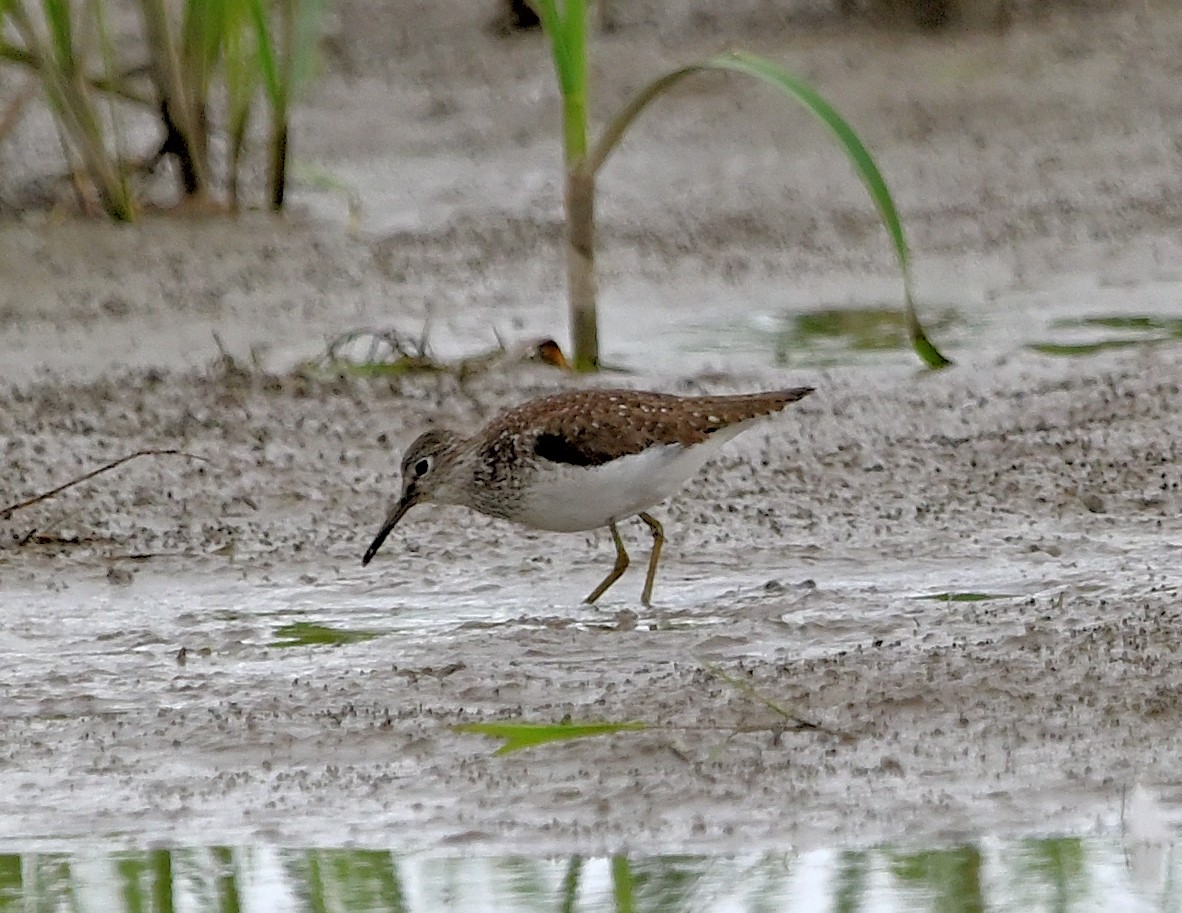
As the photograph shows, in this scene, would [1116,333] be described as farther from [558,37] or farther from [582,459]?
[582,459]

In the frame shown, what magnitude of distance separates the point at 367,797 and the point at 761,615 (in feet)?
5.11

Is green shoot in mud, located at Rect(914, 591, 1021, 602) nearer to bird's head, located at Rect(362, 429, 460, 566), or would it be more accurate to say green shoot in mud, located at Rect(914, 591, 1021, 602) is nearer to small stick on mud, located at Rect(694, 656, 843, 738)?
small stick on mud, located at Rect(694, 656, 843, 738)

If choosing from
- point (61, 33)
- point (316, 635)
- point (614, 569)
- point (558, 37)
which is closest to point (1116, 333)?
point (558, 37)

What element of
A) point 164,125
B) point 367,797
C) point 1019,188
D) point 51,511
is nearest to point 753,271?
point 1019,188

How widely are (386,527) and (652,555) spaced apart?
0.77 meters

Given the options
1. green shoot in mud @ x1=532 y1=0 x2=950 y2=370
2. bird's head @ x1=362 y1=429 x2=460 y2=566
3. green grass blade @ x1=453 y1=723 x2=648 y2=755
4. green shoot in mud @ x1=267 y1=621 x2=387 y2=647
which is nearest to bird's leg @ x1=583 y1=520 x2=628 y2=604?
bird's head @ x1=362 y1=429 x2=460 y2=566

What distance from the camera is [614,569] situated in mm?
6754

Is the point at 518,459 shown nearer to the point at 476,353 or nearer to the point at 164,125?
the point at 476,353

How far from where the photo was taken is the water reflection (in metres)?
4.51

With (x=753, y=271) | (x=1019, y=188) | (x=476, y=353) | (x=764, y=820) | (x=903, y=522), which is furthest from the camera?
(x=1019, y=188)

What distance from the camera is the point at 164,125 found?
1073cm

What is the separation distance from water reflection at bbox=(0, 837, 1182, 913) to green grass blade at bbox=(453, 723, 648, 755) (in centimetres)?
40

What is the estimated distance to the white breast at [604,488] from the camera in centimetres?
649

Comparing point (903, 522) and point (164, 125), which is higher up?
point (164, 125)
